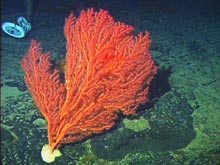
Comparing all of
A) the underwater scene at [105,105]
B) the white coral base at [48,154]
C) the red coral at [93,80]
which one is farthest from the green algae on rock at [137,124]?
the white coral base at [48,154]

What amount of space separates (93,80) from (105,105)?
36 centimetres

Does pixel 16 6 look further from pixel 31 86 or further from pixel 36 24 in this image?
pixel 31 86

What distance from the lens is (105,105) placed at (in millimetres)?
3627

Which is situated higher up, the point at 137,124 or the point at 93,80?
the point at 93,80

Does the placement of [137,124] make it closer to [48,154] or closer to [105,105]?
[105,105]

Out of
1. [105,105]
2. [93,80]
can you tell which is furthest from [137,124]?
[93,80]

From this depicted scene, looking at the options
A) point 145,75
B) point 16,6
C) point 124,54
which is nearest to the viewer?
point 124,54

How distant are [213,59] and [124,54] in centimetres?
391

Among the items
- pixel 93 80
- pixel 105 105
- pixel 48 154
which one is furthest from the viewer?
pixel 48 154

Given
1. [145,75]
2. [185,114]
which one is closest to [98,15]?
[145,75]

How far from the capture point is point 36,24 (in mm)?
8258

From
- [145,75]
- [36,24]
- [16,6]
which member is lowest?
[145,75]

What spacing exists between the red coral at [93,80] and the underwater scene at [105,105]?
0.04ft

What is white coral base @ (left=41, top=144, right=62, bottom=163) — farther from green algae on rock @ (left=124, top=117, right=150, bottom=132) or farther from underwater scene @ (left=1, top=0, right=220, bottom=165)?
green algae on rock @ (left=124, top=117, right=150, bottom=132)
